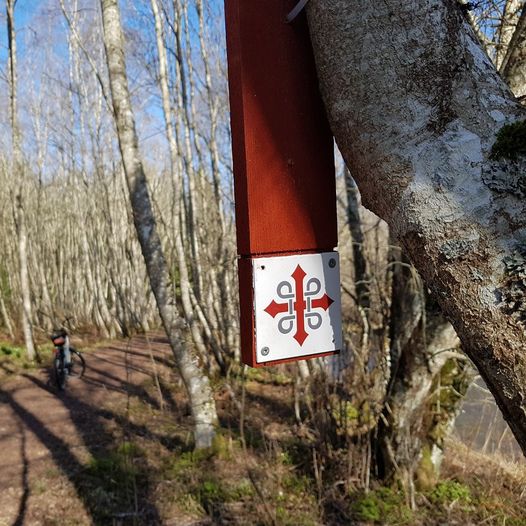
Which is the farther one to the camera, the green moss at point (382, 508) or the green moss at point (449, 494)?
the green moss at point (449, 494)

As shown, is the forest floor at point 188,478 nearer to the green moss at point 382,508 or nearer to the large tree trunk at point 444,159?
the green moss at point 382,508

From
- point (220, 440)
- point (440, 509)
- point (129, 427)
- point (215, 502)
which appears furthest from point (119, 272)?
point (440, 509)

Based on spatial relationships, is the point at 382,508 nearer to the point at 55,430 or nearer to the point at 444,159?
the point at 444,159

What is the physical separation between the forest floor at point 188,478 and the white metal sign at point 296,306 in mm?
2639

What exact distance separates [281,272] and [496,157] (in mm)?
712

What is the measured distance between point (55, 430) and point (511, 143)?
22.6 ft

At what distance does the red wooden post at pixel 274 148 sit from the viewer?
4.55ft

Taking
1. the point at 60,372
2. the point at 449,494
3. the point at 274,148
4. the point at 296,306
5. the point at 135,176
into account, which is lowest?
the point at 449,494

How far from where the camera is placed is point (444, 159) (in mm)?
968

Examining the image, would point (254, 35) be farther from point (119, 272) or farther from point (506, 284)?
point (119, 272)

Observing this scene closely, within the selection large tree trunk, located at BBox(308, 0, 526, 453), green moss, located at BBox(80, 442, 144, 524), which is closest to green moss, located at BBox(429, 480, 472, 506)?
green moss, located at BBox(80, 442, 144, 524)

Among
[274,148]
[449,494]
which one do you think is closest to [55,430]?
[449,494]

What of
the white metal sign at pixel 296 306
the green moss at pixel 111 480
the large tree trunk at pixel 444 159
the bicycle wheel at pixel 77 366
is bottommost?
the green moss at pixel 111 480

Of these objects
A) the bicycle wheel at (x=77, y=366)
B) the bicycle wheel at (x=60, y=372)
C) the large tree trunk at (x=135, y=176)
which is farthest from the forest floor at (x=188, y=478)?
the bicycle wheel at (x=77, y=366)
